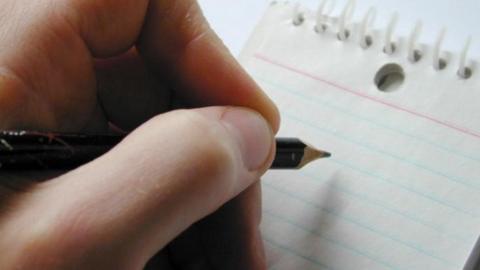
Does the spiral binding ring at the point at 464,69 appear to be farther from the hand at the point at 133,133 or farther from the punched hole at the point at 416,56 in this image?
the hand at the point at 133,133

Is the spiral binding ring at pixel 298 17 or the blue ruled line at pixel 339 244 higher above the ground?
the spiral binding ring at pixel 298 17

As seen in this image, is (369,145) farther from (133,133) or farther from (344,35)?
(133,133)

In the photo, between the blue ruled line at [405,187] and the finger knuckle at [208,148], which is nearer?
the finger knuckle at [208,148]

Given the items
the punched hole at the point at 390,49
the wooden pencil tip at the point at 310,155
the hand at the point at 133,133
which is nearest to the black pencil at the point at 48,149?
the hand at the point at 133,133

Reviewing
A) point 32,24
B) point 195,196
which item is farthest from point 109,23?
point 195,196

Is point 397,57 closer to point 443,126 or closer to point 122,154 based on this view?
point 443,126

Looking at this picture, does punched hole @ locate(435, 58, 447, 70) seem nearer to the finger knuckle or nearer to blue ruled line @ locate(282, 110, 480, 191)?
blue ruled line @ locate(282, 110, 480, 191)
